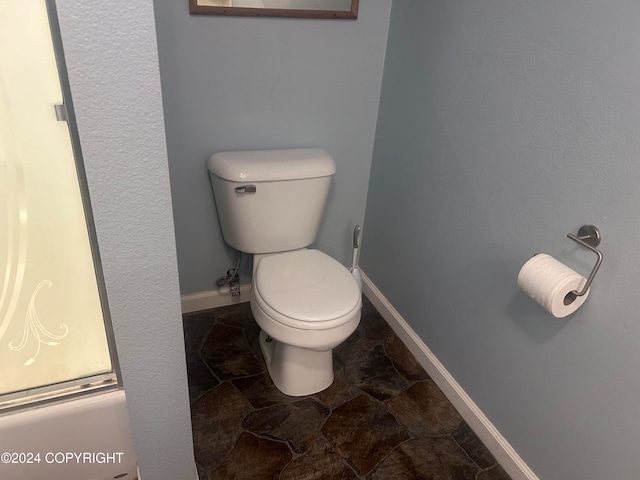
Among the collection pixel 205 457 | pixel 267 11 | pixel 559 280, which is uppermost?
pixel 267 11

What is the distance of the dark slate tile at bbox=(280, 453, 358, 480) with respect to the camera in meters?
1.43

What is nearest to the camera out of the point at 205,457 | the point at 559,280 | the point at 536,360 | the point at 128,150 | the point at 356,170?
the point at 128,150

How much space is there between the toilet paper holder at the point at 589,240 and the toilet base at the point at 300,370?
2.91 feet

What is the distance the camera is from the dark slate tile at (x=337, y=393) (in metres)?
1.70

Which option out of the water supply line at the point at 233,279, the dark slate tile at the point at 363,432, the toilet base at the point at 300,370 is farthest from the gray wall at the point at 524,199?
the water supply line at the point at 233,279

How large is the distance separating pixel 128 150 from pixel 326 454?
119 centimetres

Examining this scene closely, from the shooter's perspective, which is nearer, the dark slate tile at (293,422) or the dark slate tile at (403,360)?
the dark slate tile at (293,422)

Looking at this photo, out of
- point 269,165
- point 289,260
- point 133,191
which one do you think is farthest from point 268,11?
point 133,191

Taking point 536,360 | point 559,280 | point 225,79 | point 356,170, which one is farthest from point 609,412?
point 225,79

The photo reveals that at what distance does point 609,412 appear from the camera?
44.0 inches

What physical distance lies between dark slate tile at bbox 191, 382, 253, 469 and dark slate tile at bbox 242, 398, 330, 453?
0.15ft

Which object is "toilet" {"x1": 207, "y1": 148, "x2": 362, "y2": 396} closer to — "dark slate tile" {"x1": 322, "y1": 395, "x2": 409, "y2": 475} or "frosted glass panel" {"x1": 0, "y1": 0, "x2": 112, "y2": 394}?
"dark slate tile" {"x1": 322, "y1": 395, "x2": 409, "y2": 475}

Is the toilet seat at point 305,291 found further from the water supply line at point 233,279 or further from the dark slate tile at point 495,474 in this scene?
the dark slate tile at point 495,474

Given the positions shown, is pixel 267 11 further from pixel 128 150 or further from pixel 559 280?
pixel 559 280
